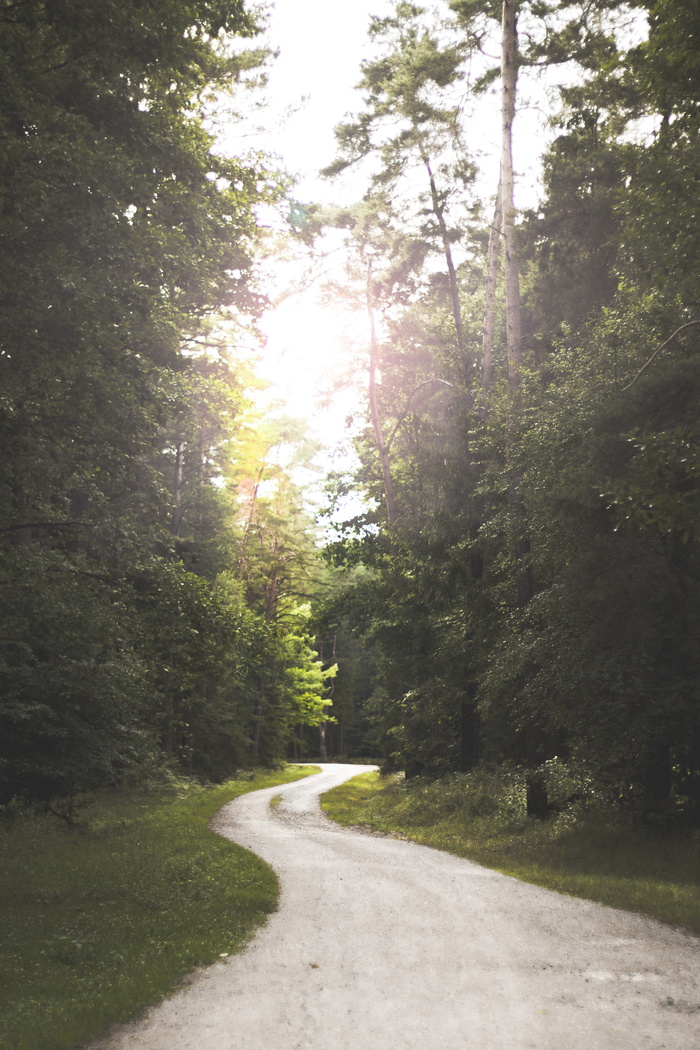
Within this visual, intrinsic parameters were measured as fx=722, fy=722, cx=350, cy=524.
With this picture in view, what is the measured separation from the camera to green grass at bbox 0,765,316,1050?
→ 537 cm

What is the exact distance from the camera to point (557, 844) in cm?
1223

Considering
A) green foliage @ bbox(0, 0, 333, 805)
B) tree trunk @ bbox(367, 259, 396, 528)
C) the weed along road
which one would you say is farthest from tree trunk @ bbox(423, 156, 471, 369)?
the weed along road

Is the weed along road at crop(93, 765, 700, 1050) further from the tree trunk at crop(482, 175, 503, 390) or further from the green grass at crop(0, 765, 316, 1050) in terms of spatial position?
the tree trunk at crop(482, 175, 503, 390)

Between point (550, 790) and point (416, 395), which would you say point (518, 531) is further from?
point (416, 395)

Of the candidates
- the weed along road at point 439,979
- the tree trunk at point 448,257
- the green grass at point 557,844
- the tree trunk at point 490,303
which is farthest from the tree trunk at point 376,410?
the weed along road at point 439,979

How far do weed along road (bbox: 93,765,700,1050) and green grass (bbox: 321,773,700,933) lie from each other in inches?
24.7

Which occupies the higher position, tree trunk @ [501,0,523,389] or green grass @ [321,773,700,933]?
tree trunk @ [501,0,523,389]

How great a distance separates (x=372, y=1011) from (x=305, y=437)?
3453 cm

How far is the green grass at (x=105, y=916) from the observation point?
537 cm

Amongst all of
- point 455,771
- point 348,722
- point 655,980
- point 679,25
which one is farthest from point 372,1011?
point 348,722

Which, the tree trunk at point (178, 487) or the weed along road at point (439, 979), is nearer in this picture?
the weed along road at point (439, 979)

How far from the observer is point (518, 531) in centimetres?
1432

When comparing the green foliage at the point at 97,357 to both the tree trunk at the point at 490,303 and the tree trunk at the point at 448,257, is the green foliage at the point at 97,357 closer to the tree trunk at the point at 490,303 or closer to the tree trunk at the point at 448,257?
the tree trunk at the point at 490,303

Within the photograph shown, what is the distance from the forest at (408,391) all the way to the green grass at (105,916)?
2.48m
